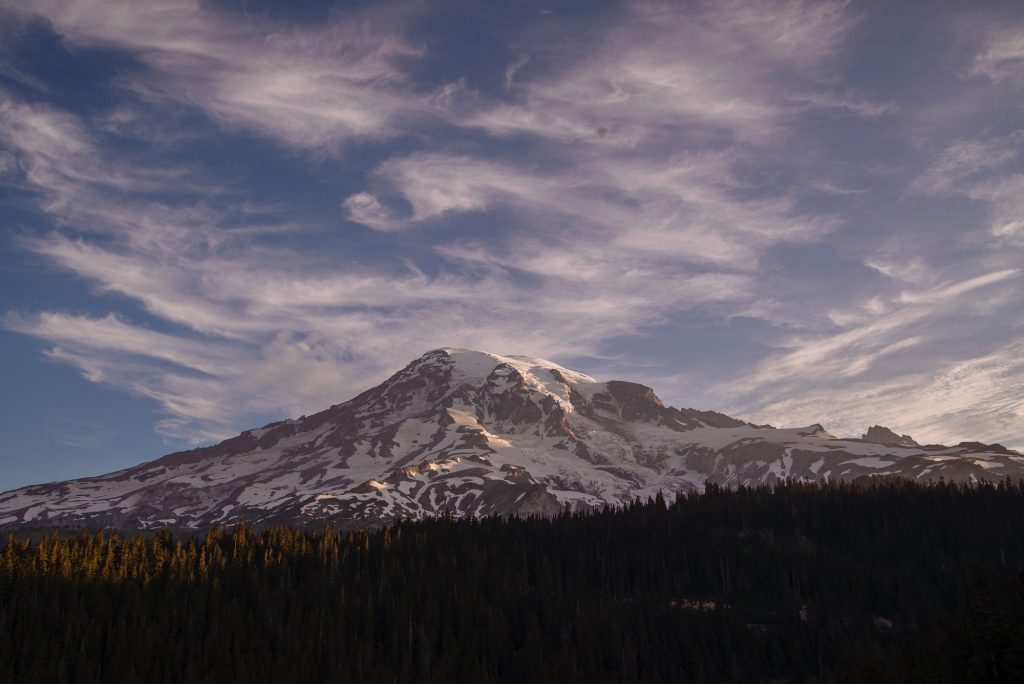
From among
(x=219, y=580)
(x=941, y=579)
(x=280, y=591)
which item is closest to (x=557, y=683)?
(x=280, y=591)

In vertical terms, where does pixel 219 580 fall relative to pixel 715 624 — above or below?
above

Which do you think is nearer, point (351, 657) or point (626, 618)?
point (351, 657)

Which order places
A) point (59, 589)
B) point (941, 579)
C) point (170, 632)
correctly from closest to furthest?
point (170, 632)
point (59, 589)
point (941, 579)

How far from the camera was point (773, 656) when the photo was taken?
504 feet

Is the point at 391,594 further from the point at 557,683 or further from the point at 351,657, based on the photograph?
the point at 557,683

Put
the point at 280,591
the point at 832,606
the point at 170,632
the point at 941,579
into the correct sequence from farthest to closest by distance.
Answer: the point at 941,579
the point at 832,606
the point at 280,591
the point at 170,632

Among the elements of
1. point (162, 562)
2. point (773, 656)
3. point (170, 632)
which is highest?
point (162, 562)

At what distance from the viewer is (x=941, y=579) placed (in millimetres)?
189250

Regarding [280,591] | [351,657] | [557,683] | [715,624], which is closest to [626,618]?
[715,624]

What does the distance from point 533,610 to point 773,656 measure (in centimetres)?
4396

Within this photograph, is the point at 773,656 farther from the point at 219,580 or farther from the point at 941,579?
the point at 219,580

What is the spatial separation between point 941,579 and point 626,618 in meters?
76.0

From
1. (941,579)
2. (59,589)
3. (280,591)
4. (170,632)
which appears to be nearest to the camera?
(170,632)

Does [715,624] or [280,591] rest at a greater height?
[280,591]
